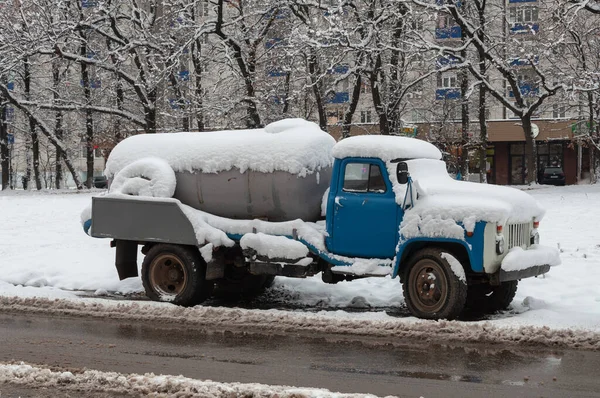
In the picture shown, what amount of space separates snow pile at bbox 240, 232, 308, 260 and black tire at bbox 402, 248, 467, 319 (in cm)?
158

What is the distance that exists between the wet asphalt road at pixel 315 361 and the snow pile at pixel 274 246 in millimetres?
1966

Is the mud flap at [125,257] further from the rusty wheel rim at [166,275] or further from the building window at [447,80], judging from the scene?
the building window at [447,80]

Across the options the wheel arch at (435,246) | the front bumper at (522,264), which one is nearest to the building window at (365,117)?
the front bumper at (522,264)

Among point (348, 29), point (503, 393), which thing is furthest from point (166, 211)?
point (348, 29)

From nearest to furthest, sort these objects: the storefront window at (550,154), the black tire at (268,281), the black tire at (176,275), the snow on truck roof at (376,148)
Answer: the snow on truck roof at (376,148) → the black tire at (176,275) → the black tire at (268,281) → the storefront window at (550,154)

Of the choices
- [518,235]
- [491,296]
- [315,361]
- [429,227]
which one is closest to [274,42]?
[491,296]

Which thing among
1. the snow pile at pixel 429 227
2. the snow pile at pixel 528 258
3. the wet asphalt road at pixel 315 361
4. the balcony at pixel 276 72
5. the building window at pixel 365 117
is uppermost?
the balcony at pixel 276 72

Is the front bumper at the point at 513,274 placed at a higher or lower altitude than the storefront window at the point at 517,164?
lower

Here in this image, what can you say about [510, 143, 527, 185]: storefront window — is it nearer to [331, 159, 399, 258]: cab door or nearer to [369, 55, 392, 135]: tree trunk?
[369, 55, 392, 135]: tree trunk

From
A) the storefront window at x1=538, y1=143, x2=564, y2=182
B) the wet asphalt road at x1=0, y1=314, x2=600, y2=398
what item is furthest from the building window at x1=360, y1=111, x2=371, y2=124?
the wet asphalt road at x1=0, y1=314, x2=600, y2=398

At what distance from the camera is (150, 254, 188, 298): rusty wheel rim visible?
1263 centimetres

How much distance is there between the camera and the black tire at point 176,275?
1237 cm

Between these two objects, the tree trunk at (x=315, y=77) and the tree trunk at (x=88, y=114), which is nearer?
the tree trunk at (x=315, y=77)

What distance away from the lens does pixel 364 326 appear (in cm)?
1027
